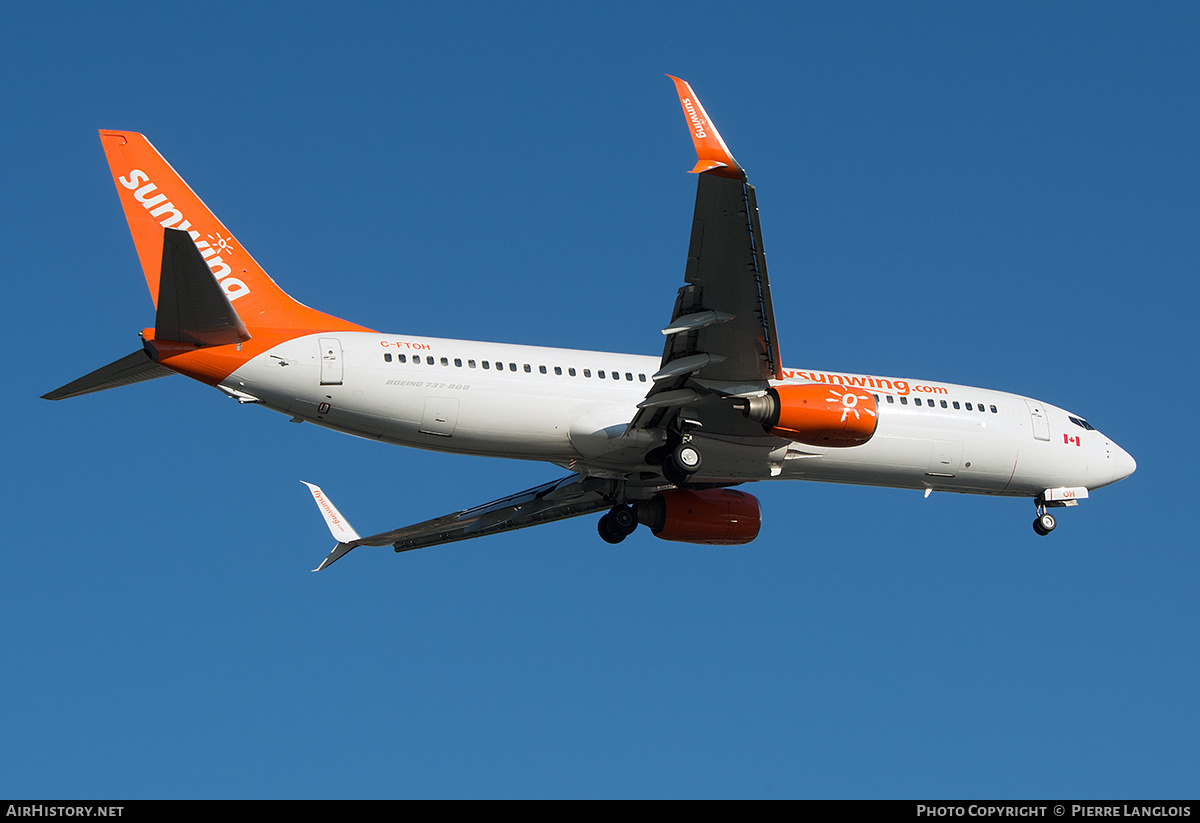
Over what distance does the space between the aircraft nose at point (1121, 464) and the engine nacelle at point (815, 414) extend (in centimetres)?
957

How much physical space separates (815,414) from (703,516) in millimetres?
5088

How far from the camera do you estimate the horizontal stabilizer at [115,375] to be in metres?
21.9

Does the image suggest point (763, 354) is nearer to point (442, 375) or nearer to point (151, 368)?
point (442, 375)

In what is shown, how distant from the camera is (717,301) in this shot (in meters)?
21.0

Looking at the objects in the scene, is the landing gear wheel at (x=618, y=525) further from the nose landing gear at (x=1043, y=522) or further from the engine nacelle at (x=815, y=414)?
the nose landing gear at (x=1043, y=522)

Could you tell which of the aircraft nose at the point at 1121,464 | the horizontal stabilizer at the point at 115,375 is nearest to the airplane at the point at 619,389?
the horizontal stabilizer at the point at 115,375

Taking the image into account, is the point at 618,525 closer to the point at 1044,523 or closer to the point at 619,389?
the point at 619,389

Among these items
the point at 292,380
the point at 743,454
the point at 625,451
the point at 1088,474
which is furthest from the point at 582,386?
the point at 1088,474
